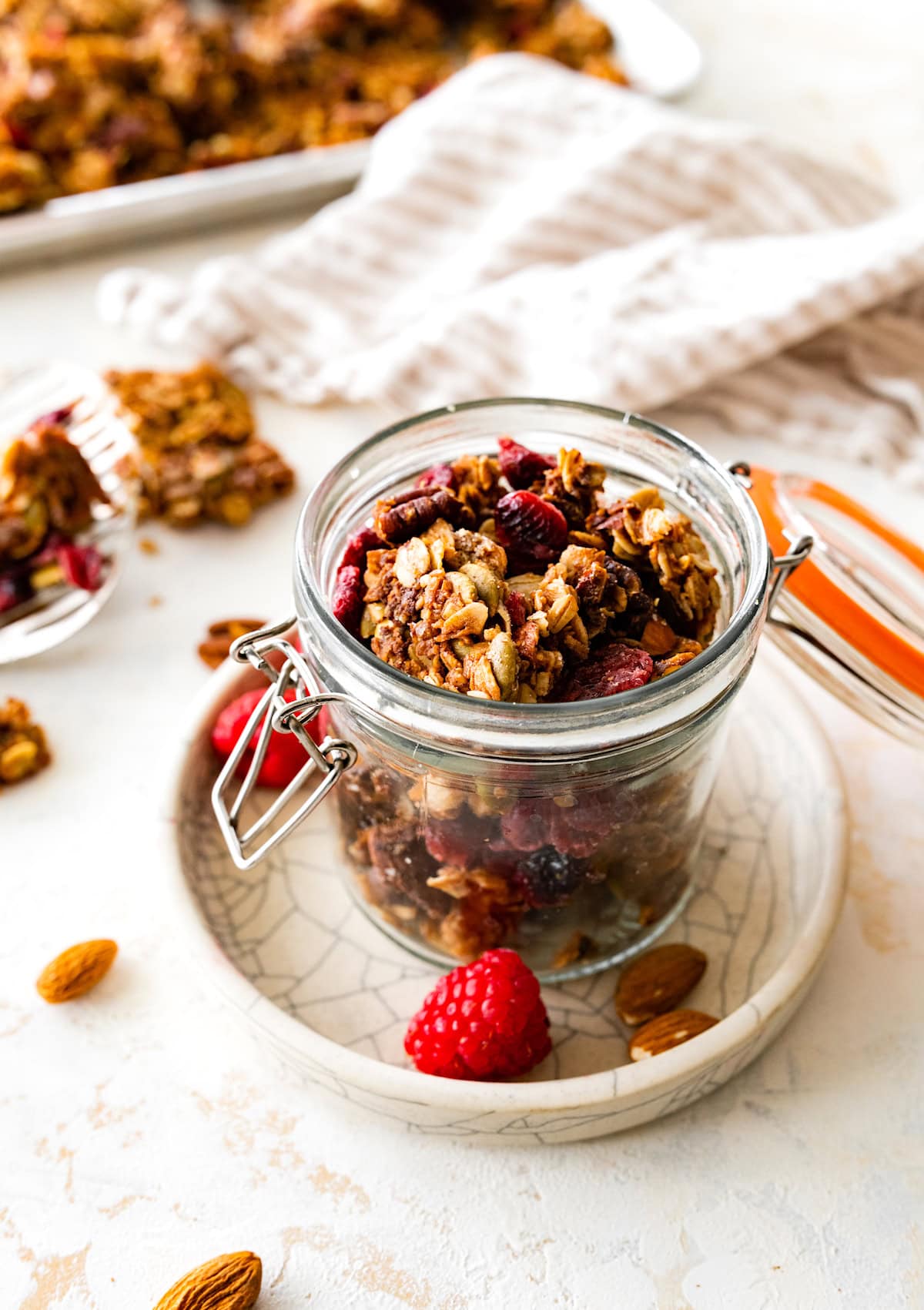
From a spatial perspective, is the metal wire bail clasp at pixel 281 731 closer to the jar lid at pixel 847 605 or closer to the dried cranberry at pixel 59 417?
the jar lid at pixel 847 605

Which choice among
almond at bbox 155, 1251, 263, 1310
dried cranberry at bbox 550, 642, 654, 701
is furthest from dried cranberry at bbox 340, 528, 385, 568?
almond at bbox 155, 1251, 263, 1310

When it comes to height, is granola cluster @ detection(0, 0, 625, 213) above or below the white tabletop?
above

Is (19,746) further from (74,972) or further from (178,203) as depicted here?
(178,203)

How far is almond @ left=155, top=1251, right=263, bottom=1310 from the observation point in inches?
22.5

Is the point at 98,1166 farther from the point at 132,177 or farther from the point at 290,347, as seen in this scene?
the point at 132,177

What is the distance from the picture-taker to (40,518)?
36.3 inches

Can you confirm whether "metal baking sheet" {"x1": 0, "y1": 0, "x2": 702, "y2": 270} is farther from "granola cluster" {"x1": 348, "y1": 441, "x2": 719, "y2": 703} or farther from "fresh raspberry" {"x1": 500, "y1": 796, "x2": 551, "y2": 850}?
"fresh raspberry" {"x1": 500, "y1": 796, "x2": 551, "y2": 850}

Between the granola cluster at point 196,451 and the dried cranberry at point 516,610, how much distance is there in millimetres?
458

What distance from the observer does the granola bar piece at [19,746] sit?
0.81 m

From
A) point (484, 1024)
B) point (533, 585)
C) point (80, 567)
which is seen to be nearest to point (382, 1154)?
point (484, 1024)

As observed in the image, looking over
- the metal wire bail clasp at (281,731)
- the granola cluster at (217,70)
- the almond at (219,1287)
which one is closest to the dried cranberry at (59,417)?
the granola cluster at (217,70)

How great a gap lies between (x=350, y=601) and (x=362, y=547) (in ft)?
0.12

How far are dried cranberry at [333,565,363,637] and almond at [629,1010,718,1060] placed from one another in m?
0.27

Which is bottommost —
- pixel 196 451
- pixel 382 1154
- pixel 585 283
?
pixel 382 1154
